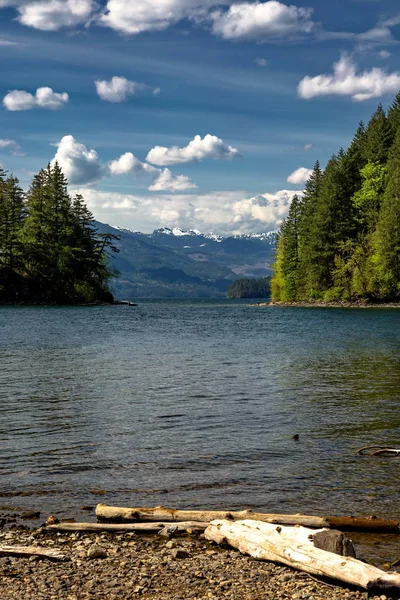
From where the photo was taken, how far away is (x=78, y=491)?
43.6 ft

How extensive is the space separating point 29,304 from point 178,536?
113 metres

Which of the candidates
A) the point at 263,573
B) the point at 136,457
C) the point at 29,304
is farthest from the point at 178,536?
the point at 29,304

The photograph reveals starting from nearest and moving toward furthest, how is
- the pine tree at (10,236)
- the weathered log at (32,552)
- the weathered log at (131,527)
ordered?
the weathered log at (32,552) < the weathered log at (131,527) < the pine tree at (10,236)

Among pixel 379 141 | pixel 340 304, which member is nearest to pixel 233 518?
pixel 340 304

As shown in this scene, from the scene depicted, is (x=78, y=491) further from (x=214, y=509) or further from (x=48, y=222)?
(x=48, y=222)

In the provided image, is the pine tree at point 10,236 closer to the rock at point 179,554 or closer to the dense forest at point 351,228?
the dense forest at point 351,228

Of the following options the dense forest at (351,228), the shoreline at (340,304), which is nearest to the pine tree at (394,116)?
the dense forest at (351,228)

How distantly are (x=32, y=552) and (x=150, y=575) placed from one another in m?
2.10

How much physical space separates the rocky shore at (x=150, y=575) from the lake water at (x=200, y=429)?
213 centimetres

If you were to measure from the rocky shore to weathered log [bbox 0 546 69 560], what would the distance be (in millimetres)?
85

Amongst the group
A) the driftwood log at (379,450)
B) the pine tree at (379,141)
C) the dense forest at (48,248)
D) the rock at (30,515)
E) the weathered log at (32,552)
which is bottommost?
the rock at (30,515)

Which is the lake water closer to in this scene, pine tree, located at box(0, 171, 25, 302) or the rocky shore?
the rocky shore

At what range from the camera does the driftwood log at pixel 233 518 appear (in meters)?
10.6

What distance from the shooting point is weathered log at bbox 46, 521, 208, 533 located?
10805mm
